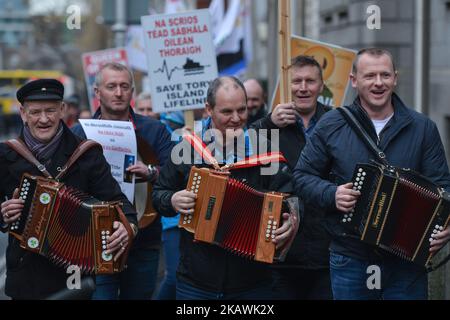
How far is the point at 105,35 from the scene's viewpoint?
63.3 m

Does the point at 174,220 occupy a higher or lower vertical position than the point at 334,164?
lower

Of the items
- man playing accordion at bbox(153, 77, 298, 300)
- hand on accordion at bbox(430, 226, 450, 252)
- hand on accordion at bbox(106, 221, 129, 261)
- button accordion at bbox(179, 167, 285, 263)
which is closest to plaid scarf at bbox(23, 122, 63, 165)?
hand on accordion at bbox(106, 221, 129, 261)

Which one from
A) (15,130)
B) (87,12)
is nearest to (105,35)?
(87,12)

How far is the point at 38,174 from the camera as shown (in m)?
5.14

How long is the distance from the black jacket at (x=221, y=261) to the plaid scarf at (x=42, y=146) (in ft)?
2.18

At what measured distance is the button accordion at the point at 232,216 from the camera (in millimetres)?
5094

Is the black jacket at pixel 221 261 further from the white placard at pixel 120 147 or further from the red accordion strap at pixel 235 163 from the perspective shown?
the white placard at pixel 120 147

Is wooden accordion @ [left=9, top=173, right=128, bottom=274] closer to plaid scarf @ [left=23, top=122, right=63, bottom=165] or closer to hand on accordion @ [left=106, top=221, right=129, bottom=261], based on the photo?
hand on accordion @ [left=106, top=221, right=129, bottom=261]

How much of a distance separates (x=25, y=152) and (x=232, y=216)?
116 centimetres

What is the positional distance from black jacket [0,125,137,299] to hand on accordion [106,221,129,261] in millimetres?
216

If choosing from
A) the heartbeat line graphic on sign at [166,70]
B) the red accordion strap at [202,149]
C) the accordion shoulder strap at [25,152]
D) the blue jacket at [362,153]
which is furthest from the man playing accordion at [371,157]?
the heartbeat line graphic on sign at [166,70]

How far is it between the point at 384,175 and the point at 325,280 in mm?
1371
